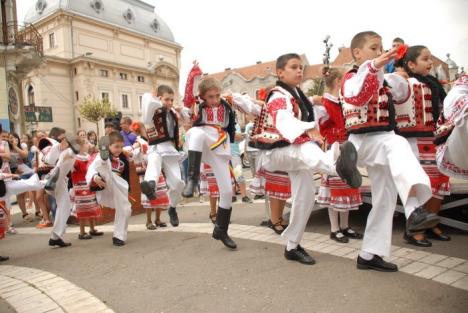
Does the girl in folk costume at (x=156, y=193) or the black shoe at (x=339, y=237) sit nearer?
the black shoe at (x=339, y=237)

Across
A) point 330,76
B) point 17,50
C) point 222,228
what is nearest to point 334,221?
point 222,228

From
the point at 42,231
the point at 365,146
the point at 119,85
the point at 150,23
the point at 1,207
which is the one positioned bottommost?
the point at 42,231

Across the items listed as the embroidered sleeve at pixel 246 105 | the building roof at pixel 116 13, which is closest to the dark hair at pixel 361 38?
the embroidered sleeve at pixel 246 105

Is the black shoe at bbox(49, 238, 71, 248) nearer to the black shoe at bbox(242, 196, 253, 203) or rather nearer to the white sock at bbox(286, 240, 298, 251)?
the white sock at bbox(286, 240, 298, 251)

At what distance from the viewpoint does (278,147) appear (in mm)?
3797

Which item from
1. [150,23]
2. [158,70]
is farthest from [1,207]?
[150,23]

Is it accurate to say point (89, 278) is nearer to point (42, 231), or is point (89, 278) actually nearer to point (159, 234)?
point (159, 234)

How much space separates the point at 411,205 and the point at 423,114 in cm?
198

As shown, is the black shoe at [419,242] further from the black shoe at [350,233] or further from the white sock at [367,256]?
the white sock at [367,256]

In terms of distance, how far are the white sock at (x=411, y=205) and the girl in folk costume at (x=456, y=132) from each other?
413mm

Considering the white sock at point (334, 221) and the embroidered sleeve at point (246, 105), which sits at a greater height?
the embroidered sleeve at point (246, 105)

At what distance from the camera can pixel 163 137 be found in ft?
19.2

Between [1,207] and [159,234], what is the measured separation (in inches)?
79.5

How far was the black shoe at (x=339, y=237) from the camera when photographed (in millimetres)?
4555
